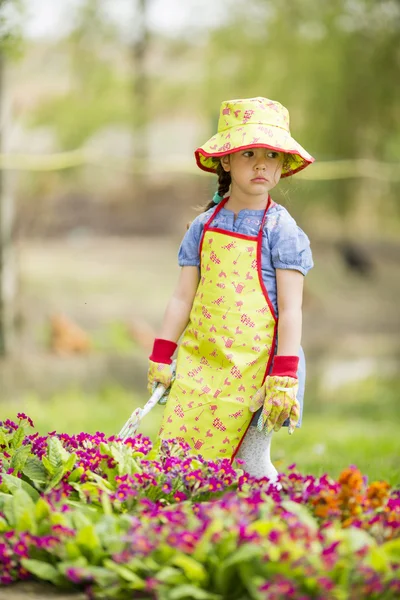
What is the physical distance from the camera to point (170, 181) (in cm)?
1888

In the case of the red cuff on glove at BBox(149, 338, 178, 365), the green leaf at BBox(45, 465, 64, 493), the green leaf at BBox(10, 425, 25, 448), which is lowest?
the green leaf at BBox(45, 465, 64, 493)

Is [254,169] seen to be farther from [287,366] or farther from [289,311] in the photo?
[287,366]

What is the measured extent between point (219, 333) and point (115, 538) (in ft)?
3.05

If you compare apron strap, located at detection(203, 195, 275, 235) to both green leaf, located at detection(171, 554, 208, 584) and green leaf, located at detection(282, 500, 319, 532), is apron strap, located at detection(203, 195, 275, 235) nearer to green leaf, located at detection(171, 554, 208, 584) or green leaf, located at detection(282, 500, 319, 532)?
green leaf, located at detection(282, 500, 319, 532)

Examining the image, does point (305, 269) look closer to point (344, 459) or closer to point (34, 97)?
point (344, 459)

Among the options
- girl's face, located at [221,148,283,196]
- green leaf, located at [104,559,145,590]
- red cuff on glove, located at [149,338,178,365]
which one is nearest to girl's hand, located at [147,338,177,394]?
red cuff on glove, located at [149,338,178,365]

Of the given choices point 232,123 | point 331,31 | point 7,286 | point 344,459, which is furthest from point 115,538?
point 331,31

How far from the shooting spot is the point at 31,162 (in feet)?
29.1

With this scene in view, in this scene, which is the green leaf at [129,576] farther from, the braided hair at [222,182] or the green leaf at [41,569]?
the braided hair at [222,182]

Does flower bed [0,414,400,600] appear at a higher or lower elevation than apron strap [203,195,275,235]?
lower

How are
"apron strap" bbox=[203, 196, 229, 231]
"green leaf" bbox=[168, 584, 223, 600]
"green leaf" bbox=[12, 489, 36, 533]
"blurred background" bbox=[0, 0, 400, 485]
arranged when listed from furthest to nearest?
"blurred background" bbox=[0, 0, 400, 485], "apron strap" bbox=[203, 196, 229, 231], "green leaf" bbox=[12, 489, 36, 533], "green leaf" bbox=[168, 584, 223, 600]

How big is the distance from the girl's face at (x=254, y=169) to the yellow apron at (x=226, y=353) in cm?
13

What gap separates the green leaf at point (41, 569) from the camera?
2.29m

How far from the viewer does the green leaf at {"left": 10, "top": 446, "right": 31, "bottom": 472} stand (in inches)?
112
